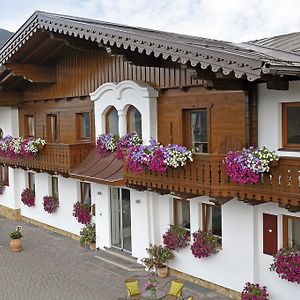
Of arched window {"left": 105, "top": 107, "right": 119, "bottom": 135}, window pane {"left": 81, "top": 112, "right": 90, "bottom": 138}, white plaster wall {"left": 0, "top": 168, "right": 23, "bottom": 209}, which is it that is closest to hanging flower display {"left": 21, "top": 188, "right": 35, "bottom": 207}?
white plaster wall {"left": 0, "top": 168, "right": 23, "bottom": 209}

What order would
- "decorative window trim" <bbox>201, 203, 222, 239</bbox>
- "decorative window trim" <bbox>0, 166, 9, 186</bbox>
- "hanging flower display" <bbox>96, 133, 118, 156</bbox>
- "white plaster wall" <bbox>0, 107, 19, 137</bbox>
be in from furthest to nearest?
"decorative window trim" <bbox>0, 166, 9, 186</bbox>
"white plaster wall" <bbox>0, 107, 19, 137</bbox>
"hanging flower display" <bbox>96, 133, 118, 156</bbox>
"decorative window trim" <bbox>201, 203, 222, 239</bbox>

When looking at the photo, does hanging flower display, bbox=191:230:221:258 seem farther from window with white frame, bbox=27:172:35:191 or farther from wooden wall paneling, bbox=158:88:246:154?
window with white frame, bbox=27:172:35:191

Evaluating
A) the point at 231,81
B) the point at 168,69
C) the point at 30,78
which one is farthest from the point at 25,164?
the point at 231,81

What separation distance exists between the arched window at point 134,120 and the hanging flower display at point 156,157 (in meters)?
2.21

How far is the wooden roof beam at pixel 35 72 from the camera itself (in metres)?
16.3

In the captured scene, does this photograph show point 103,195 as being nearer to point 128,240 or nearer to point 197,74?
point 128,240

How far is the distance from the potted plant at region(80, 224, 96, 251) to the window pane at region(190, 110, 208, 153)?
5583 millimetres

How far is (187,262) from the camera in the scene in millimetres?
12703

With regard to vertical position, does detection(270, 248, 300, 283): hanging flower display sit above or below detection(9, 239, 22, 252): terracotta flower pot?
above

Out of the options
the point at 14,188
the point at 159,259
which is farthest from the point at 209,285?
the point at 14,188

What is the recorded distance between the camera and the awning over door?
518 inches

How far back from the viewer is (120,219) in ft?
50.0

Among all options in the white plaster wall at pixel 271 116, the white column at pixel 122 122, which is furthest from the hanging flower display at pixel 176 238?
the white plaster wall at pixel 271 116

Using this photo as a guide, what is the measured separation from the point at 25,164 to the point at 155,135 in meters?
6.58
